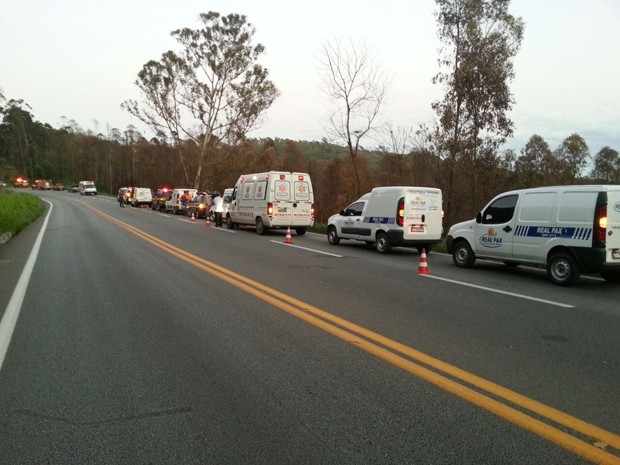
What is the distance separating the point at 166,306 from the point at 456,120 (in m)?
19.1

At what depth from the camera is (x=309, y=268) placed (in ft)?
37.2

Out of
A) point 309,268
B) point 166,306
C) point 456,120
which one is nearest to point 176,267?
point 309,268

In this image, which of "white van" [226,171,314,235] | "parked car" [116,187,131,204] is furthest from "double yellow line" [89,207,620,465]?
"parked car" [116,187,131,204]

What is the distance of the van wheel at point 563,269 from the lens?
9523 millimetres

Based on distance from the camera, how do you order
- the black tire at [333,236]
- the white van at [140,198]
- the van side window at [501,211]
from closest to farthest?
the van side window at [501,211]
the black tire at [333,236]
the white van at [140,198]

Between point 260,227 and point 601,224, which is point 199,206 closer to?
point 260,227

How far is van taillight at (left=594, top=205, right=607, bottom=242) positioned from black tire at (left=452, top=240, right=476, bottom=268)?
121 inches

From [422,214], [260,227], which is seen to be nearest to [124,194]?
[260,227]

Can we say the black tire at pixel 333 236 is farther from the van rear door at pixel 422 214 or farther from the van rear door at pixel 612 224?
the van rear door at pixel 612 224

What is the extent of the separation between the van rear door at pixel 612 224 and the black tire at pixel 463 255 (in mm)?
3143

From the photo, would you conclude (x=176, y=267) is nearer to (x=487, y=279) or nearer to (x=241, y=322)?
(x=241, y=322)

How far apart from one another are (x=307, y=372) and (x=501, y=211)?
Result: 8106mm

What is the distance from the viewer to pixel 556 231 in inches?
389

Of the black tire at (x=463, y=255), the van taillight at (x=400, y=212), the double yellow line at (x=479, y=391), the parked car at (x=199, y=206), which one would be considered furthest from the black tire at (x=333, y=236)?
the parked car at (x=199, y=206)
